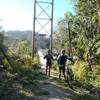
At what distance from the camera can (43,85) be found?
1747 centimetres

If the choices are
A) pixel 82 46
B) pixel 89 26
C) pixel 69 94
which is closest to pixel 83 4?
pixel 89 26

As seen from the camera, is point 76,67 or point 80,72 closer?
point 80,72

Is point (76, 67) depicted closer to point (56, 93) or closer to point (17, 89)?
point (56, 93)

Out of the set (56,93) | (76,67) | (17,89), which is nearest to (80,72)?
(76,67)

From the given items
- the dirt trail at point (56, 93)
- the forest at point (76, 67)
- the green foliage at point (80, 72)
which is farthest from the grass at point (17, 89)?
the green foliage at point (80, 72)

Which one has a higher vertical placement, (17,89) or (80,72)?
(80,72)

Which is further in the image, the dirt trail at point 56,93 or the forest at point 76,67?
the forest at point 76,67

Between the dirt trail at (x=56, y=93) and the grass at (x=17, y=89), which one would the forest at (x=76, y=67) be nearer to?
the grass at (x=17, y=89)

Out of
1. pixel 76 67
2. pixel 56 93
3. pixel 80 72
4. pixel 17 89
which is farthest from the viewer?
pixel 76 67

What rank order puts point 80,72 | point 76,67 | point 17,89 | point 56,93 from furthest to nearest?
1. point 76,67
2. point 80,72
3. point 56,93
4. point 17,89

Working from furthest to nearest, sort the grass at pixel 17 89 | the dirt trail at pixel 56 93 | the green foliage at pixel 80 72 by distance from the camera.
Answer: the green foliage at pixel 80 72, the dirt trail at pixel 56 93, the grass at pixel 17 89

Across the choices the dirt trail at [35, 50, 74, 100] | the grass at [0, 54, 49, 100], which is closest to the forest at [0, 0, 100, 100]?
the grass at [0, 54, 49, 100]

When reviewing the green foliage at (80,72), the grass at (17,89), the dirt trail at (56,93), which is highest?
the green foliage at (80,72)

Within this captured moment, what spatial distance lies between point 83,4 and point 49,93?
12.2m
